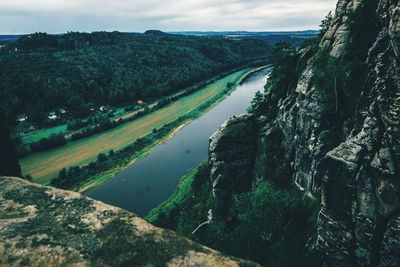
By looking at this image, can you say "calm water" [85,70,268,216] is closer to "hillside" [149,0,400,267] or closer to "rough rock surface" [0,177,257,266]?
"hillside" [149,0,400,267]

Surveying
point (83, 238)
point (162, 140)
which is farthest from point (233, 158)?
point (162, 140)

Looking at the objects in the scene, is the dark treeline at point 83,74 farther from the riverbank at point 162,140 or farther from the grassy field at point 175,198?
the grassy field at point 175,198

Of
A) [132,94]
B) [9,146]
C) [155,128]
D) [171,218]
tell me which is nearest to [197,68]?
[132,94]

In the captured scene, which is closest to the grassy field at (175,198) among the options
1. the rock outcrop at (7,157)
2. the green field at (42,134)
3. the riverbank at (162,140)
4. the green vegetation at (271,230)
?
the riverbank at (162,140)

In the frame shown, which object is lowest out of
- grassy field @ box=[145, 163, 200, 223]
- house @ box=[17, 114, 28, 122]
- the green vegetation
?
grassy field @ box=[145, 163, 200, 223]

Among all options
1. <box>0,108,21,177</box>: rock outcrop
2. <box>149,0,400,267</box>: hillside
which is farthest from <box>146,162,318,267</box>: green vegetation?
<box>0,108,21,177</box>: rock outcrop

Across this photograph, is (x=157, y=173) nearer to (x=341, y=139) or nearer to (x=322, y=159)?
(x=341, y=139)
